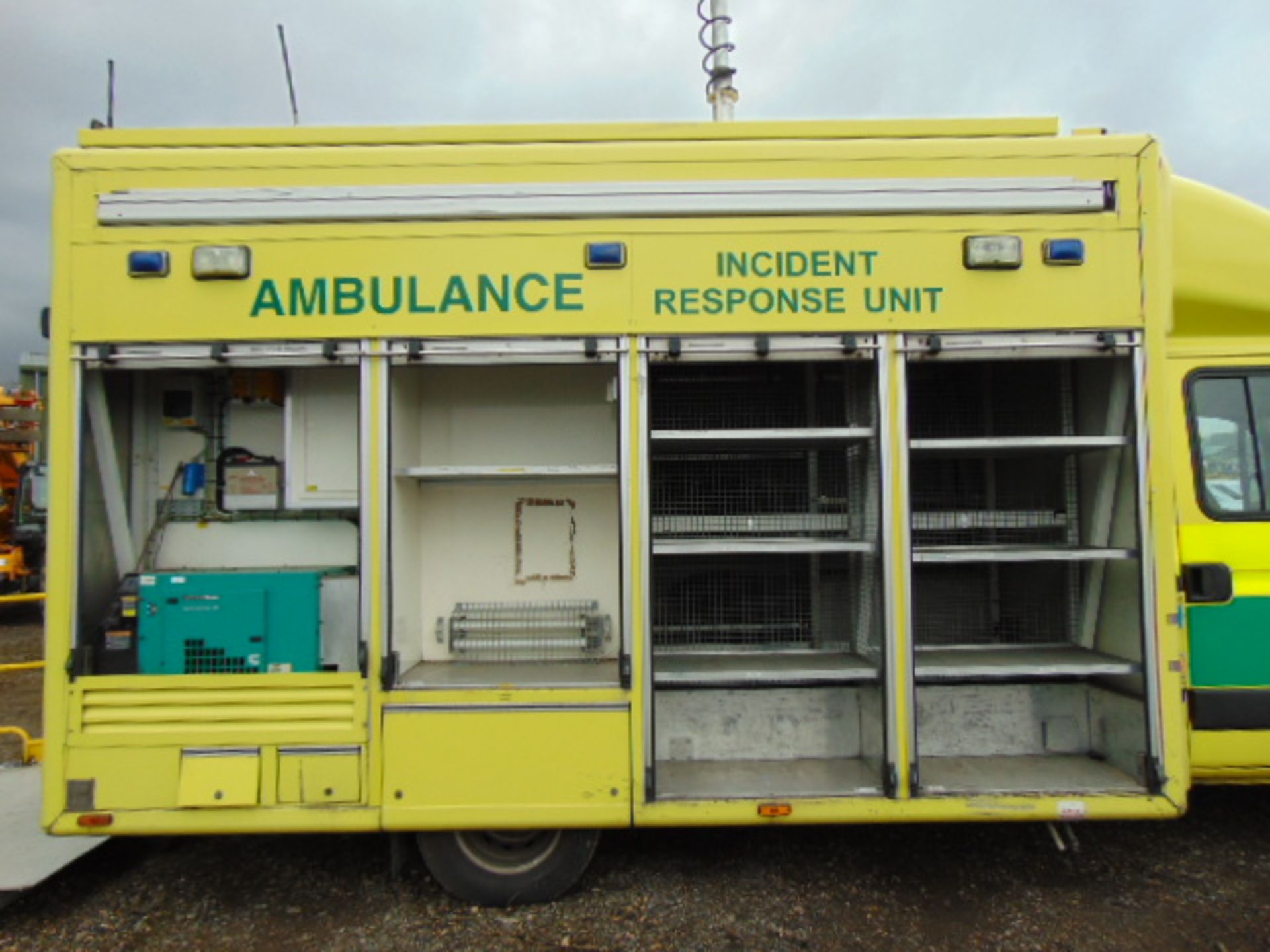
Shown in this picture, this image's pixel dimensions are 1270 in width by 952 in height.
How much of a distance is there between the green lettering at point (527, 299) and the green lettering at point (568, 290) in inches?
1.8

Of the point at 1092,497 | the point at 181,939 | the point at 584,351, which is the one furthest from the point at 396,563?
the point at 1092,497

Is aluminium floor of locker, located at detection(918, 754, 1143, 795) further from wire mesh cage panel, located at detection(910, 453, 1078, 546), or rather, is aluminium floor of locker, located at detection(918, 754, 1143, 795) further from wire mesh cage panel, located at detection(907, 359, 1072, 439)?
wire mesh cage panel, located at detection(907, 359, 1072, 439)

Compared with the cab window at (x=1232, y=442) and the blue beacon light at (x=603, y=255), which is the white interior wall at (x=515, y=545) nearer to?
the blue beacon light at (x=603, y=255)

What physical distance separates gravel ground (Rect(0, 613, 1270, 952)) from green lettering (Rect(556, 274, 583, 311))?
252 centimetres

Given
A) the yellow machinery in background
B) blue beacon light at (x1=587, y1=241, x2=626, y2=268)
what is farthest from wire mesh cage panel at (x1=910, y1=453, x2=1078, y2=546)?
the yellow machinery in background

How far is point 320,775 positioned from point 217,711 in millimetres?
488

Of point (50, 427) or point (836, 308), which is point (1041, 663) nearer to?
point (836, 308)

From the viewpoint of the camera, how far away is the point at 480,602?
12.6 feet

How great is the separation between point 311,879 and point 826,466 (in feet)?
10.2

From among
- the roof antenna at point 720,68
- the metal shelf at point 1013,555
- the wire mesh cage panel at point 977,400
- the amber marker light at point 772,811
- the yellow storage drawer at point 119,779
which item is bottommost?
the amber marker light at point 772,811

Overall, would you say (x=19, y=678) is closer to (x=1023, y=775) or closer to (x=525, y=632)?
(x=525, y=632)

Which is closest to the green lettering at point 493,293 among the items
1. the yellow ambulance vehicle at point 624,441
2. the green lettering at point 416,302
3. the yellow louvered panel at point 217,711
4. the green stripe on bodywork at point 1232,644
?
the yellow ambulance vehicle at point 624,441

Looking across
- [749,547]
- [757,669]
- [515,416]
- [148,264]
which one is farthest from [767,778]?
[148,264]

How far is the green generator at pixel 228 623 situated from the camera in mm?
3275
